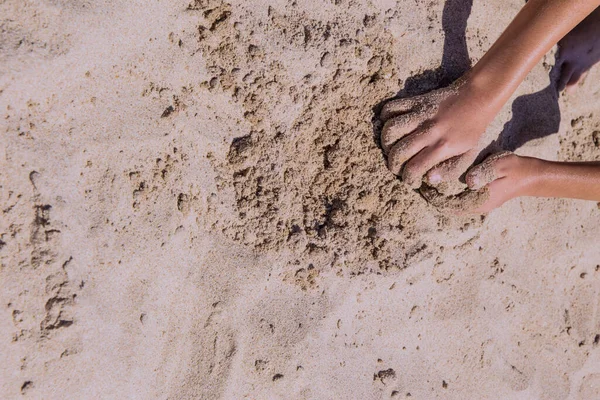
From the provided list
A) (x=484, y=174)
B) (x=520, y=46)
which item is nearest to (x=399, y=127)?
(x=484, y=174)

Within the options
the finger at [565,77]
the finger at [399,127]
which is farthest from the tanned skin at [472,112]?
the finger at [565,77]

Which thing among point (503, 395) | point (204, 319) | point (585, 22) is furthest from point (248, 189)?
point (585, 22)

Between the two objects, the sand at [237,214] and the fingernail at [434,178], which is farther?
the fingernail at [434,178]

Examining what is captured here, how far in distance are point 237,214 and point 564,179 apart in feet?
3.75

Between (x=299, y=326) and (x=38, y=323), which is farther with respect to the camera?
(x=299, y=326)

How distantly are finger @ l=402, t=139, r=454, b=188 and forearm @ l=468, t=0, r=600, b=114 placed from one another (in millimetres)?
200

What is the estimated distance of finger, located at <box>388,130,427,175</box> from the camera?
4.20 ft

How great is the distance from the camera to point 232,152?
1285 mm

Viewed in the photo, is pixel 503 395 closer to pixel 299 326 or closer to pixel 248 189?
pixel 299 326

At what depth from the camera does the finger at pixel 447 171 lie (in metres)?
1.30

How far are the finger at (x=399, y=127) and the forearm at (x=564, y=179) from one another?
17.8 inches

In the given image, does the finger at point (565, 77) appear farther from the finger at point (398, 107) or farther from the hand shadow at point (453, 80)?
the finger at point (398, 107)

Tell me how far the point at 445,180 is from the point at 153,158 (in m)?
0.93

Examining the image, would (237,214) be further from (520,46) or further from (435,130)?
(520,46)
